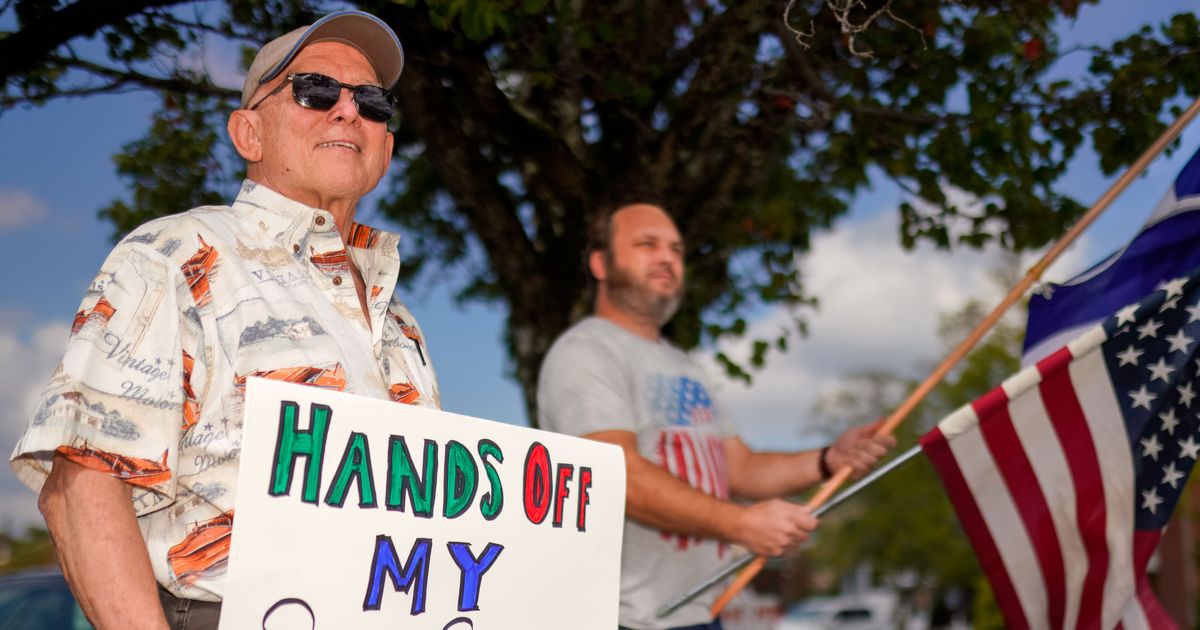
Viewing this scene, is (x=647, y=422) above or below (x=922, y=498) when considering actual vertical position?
below

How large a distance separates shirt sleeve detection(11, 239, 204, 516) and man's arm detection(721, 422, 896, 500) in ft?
8.54

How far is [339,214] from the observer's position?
2393 millimetres

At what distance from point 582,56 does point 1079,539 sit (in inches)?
113

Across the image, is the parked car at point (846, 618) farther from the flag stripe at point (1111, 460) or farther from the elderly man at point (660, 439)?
the flag stripe at point (1111, 460)

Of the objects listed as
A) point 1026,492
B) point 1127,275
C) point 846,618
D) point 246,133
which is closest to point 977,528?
point 1026,492

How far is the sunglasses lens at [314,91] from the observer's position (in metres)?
2.35

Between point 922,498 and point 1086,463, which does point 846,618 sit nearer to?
point 922,498

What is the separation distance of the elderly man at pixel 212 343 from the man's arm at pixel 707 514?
1167 mm

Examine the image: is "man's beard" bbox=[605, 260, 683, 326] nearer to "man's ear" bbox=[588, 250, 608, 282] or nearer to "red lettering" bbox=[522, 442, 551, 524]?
"man's ear" bbox=[588, 250, 608, 282]

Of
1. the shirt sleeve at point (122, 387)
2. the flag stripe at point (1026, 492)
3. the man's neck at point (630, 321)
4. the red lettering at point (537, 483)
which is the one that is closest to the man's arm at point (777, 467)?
the flag stripe at point (1026, 492)

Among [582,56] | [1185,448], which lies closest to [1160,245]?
[1185,448]

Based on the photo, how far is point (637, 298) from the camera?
400cm

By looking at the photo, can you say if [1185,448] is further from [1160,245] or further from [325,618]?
[325,618]

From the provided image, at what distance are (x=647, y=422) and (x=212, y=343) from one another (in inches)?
76.7
